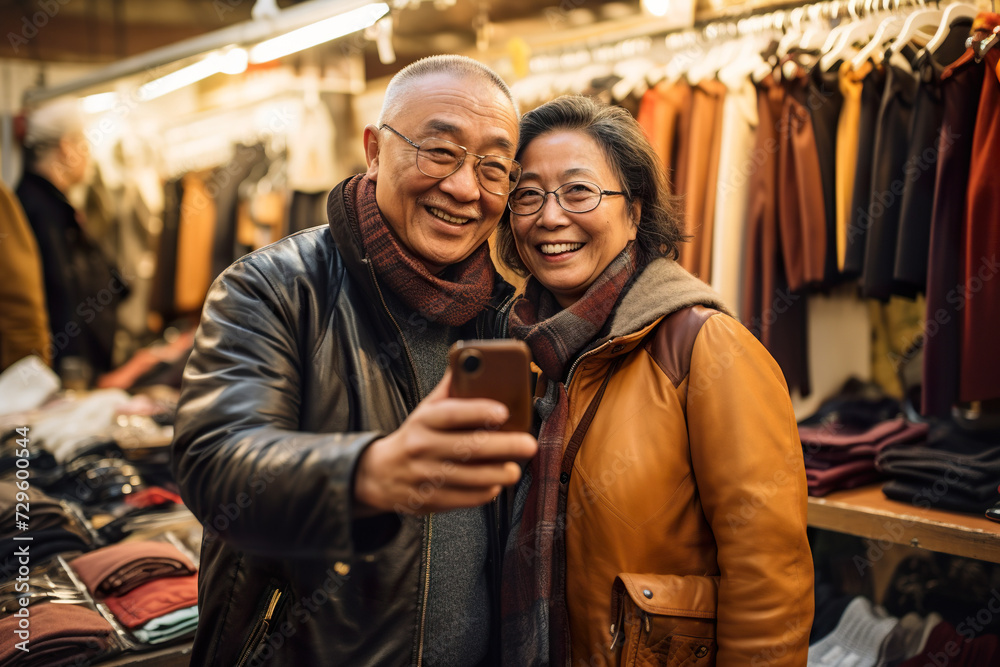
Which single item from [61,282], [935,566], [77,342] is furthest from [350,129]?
[935,566]

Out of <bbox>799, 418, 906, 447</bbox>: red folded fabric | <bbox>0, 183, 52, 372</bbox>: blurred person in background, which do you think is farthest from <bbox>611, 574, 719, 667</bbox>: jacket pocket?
<bbox>0, 183, 52, 372</bbox>: blurred person in background

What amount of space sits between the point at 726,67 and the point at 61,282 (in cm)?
410

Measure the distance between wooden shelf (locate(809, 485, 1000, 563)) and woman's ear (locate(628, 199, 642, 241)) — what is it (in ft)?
3.71

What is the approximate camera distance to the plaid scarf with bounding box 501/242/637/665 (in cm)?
144

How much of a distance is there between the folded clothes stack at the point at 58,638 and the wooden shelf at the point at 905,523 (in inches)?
80.5

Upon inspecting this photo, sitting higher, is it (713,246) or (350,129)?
(350,129)

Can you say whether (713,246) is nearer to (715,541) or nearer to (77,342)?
(715,541)

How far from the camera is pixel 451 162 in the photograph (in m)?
1.45

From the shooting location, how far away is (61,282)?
446 centimetres

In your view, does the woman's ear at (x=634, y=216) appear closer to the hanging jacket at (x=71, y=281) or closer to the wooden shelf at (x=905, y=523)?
the wooden shelf at (x=905, y=523)

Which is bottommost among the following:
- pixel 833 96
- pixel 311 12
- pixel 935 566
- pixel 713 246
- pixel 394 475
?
pixel 935 566

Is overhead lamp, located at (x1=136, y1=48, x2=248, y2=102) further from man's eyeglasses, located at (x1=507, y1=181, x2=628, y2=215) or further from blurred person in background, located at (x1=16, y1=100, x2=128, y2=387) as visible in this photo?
man's eyeglasses, located at (x1=507, y1=181, x2=628, y2=215)

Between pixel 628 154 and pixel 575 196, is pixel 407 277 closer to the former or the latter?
pixel 575 196

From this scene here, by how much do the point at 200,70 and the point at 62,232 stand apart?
1.38 m
